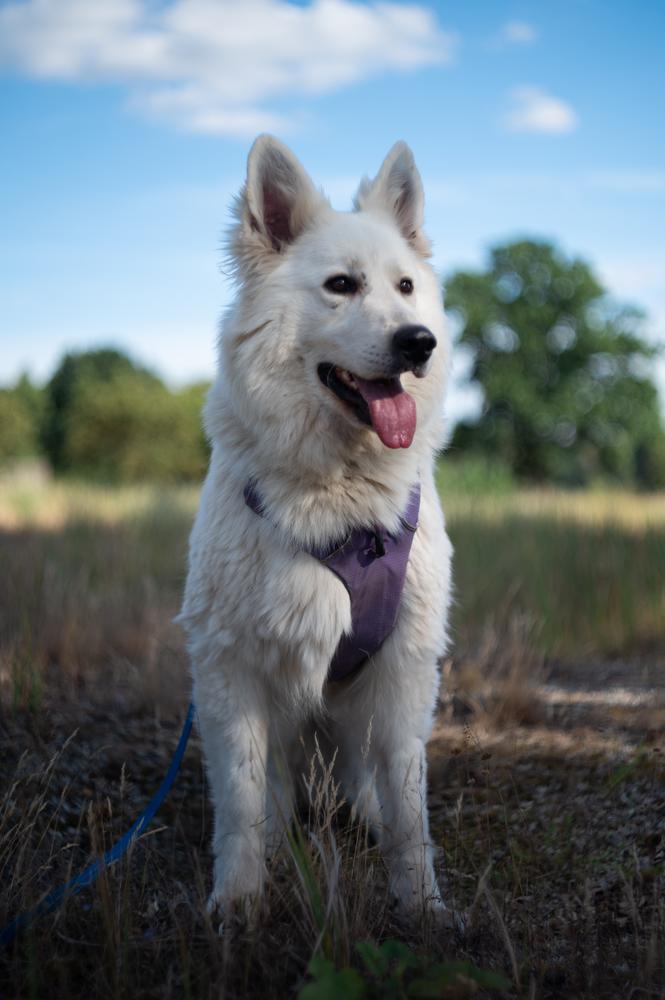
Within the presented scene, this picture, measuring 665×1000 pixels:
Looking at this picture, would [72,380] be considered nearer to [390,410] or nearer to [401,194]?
[401,194]

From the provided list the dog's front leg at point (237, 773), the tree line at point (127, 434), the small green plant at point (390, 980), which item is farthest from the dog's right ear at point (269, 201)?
the tree line at point (127, 434)

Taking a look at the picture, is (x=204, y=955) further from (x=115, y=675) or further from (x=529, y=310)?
(x=529, y=310)

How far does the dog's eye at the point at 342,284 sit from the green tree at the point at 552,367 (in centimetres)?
3268

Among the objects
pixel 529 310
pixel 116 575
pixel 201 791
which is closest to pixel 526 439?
pixel 529 310

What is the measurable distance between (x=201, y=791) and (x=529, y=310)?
115ft

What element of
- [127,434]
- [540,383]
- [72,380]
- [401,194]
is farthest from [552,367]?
[401,194]

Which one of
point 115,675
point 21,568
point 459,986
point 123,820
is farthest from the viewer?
point 21,568

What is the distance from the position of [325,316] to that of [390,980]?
1.87m

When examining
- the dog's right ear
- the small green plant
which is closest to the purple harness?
the dog's right ear

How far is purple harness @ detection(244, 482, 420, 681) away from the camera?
2705mm

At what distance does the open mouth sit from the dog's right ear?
1.69 feet

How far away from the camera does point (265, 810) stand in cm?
285

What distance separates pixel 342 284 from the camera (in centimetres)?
279

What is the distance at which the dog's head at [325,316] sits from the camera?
2.64 meters
